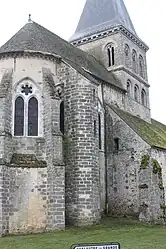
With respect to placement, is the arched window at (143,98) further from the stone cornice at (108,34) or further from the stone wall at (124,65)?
the stone cornice at (108,34)

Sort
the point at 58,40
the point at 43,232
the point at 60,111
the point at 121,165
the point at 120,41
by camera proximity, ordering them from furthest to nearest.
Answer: the point at 120,41
the point at 58,40
the point at 121,165
the point at 60,111
the point at 43,232

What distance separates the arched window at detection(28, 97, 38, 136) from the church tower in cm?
1088

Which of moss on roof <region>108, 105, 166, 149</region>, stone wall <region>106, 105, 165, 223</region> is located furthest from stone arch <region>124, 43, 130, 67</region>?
stone wall <region>106, 105, 165, 223</region>

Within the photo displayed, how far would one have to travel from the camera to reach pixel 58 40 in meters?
28.8

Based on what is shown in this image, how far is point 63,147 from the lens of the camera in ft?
72.7

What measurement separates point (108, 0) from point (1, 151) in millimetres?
25611

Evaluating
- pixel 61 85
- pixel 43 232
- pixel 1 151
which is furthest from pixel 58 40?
pixel 43 232

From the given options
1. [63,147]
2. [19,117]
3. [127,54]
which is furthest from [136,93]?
[19,117]

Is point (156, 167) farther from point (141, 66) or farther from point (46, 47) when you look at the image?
point (141, 66)

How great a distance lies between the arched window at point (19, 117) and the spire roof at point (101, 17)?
1623 centimetres

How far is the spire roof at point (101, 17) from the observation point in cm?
3625

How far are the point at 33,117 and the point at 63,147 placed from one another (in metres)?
2.44

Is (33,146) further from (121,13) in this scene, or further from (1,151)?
(121,13)

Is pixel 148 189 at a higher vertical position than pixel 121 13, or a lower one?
lower
